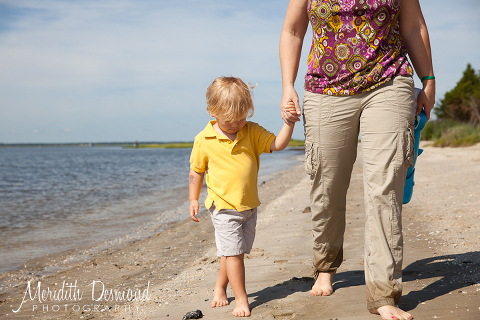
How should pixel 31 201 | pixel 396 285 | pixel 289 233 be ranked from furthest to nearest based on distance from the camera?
pixel 31 201 → pixel 289 233 → pixel 396 285

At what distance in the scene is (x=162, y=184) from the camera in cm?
1358

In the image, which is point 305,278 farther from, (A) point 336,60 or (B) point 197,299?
(A) point 336,60

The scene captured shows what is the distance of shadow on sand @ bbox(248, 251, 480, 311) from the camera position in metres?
2.44

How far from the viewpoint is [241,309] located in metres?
2.36

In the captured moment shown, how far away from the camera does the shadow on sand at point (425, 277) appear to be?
244 centimetres

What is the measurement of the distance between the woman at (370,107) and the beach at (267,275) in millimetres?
426

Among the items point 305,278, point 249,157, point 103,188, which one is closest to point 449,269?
point 305,278

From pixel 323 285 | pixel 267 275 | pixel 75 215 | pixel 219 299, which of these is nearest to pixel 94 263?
pixel 267 275

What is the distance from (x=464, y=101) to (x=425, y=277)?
33.9 meters

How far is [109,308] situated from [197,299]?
2.39ft

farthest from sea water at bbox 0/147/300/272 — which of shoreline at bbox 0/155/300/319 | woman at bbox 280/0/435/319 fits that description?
woman at bbox 280/0/435/319

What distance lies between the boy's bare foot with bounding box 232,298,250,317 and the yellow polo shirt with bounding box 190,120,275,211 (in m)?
0.59

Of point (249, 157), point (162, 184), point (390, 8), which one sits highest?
point (390, 8)

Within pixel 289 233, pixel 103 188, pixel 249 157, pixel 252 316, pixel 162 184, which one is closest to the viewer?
pixel 252 316
